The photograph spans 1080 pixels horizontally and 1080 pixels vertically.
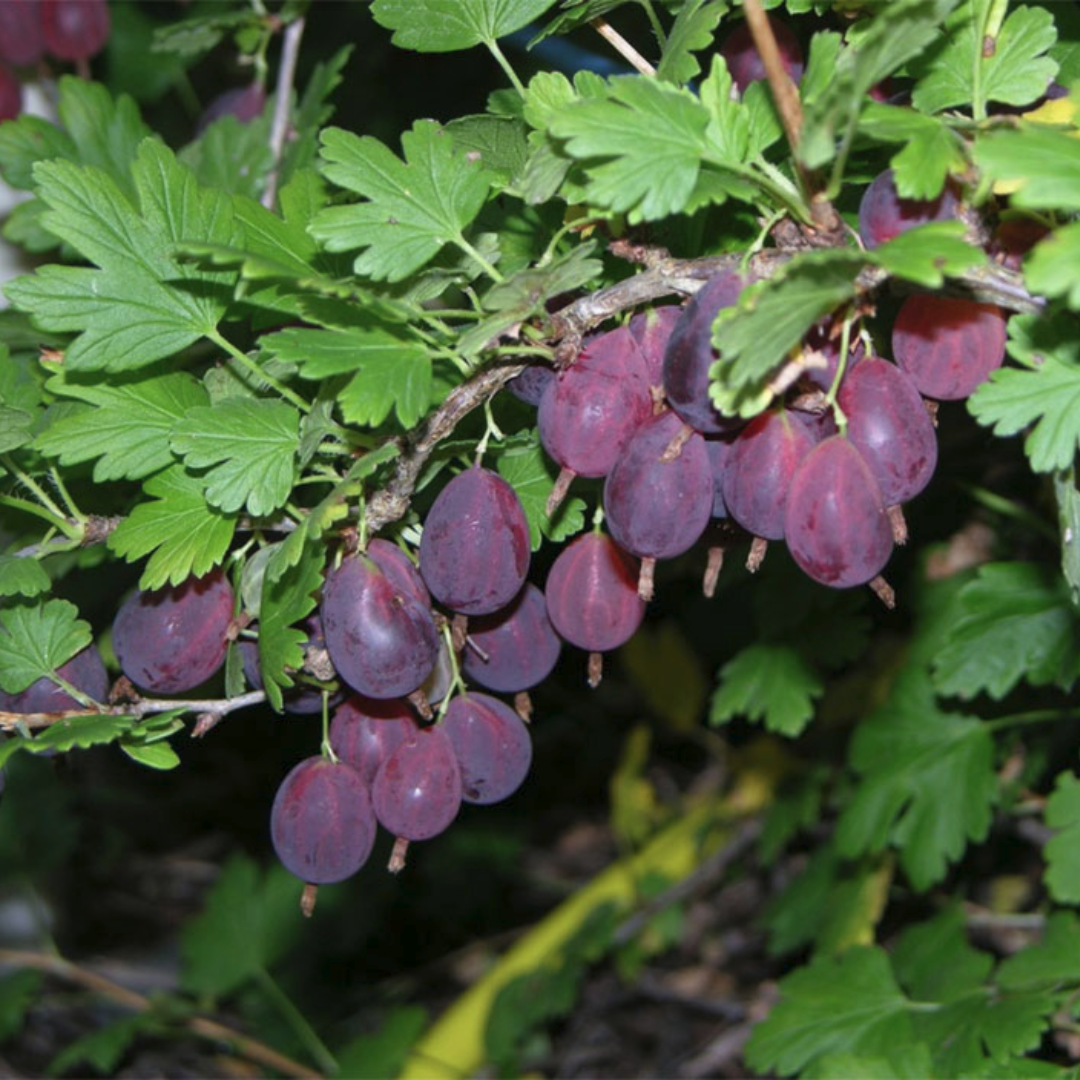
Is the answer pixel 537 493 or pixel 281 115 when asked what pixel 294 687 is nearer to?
pixel 537 493

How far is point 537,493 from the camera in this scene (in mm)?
912

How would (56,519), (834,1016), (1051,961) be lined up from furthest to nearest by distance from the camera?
(834,1016)
(1051,961)
(56,519)

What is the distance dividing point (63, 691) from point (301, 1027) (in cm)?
116

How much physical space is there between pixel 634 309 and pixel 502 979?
1.55m

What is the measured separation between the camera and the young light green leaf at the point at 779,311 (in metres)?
0.65

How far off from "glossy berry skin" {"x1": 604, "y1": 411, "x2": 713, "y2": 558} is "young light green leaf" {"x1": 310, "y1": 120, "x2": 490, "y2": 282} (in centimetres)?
18

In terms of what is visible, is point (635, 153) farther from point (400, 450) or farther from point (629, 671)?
point (629, 671)

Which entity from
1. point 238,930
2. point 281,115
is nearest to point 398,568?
point 281,115

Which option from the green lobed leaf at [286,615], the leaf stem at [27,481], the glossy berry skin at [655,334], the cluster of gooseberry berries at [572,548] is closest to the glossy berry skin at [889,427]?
the cluster of gooseberry berries at [572,548]

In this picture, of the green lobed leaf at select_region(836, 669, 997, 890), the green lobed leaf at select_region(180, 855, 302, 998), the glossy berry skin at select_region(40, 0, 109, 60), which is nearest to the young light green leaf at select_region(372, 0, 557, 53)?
the glossy berry skin at select_region(40, 0, 109, 60)

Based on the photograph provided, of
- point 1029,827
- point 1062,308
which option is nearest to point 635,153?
point 1062,308

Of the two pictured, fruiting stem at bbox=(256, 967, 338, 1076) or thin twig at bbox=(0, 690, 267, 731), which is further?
fruiting stem at bbox=(256, 967, 338, 1076)

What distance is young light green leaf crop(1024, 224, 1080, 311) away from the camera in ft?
1.91

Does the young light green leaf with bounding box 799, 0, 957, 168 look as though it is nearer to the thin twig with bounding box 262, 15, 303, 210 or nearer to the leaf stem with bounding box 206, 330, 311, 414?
the leaf stem with bounding box 206, 330, 311, 414
